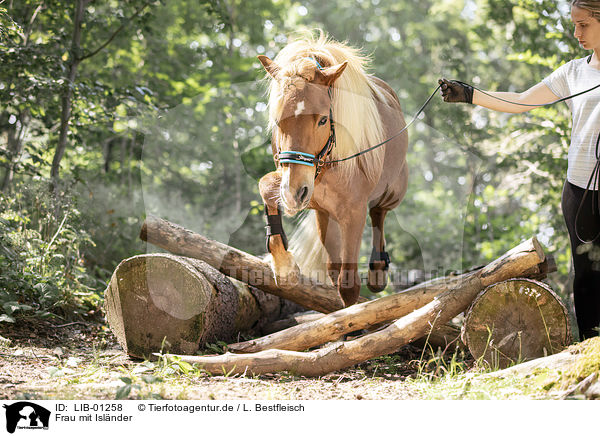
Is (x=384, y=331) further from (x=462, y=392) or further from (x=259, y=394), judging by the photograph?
(x=259, y=394)

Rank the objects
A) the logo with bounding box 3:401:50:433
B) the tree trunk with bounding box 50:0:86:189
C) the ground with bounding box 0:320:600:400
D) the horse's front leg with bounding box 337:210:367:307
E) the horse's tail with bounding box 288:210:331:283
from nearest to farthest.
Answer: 1. the logo with bounding box 3:401:50:433
2. the ground with bounding box 0:320:600:400
3. the horse's front leg with bounding box 337:210:367:307
4. the horse's tail with bounding box 288:210:331:283
5. the tree trunk with bounding box 50:0:86:189

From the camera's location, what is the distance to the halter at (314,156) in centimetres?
297

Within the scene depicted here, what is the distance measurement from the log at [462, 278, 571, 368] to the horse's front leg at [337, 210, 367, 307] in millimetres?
953

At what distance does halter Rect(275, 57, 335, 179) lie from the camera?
2.97m

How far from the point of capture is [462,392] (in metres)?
2.67

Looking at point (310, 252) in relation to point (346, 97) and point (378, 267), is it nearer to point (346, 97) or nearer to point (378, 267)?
point (378, 267)

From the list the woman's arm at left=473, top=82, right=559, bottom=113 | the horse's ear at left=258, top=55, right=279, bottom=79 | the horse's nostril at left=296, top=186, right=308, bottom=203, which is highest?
the horse's ear at left=258, top=55, right=279, bottom=79

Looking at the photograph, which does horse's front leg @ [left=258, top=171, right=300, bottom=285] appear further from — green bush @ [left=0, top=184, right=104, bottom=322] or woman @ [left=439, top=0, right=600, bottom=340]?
green bush @ [left=0, top=184, right=104, bottom=322]

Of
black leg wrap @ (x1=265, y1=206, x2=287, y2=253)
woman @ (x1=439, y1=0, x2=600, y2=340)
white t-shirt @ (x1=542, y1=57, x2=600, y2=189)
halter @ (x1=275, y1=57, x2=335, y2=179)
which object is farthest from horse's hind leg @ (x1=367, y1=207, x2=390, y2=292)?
white t-shirt @ (x1=542, y1=57, x2=600, y2=189)

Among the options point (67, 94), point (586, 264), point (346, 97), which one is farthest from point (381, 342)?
point (67, 94)

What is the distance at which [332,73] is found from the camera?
314 centimetres

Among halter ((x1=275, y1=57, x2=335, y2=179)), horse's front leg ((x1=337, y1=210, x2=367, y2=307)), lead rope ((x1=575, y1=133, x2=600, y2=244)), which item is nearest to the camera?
halter ((x1=275, y1=57, x2=335, y2=179))

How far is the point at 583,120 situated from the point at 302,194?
79.3 inches

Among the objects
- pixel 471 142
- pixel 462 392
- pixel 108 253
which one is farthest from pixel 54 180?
pixel 471 142
